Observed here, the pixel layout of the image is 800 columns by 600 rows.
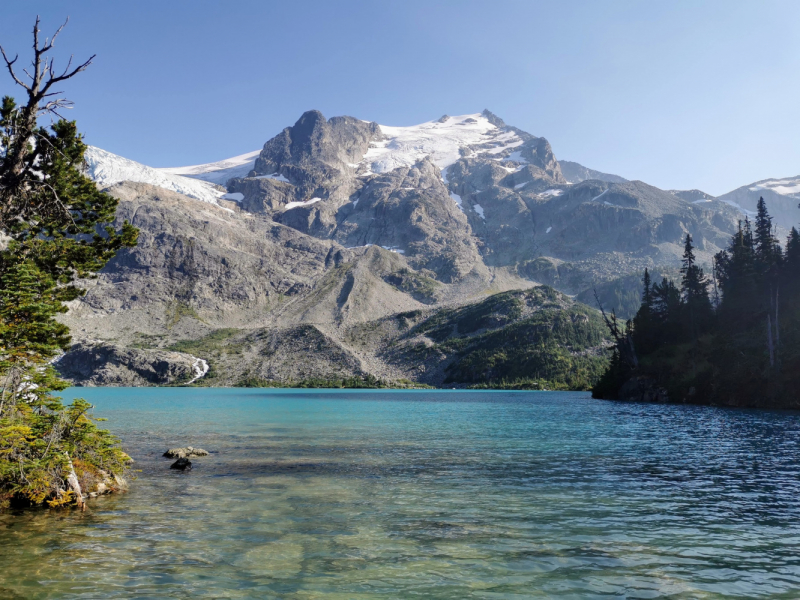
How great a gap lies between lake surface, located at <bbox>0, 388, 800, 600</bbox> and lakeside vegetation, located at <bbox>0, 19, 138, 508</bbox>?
184 centimetres

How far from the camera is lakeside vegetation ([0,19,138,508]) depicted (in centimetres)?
2222

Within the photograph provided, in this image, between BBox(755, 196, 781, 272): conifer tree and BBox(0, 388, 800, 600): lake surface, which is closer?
BBox(0, 388, 800, 600): lake surface

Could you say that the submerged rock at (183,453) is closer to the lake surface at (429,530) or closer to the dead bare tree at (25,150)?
the lake surface at (429,530)

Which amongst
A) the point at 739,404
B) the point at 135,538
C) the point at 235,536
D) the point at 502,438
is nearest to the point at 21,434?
the point at 135,538

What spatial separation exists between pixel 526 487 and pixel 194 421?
64229mm

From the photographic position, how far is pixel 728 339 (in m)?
111

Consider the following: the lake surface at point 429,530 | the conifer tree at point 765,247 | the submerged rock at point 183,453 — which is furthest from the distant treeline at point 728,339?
the submerged rock at point 183,453

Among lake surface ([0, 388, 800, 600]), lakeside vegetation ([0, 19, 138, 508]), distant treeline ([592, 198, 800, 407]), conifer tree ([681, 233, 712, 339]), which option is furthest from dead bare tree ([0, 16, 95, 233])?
conifer tree ([681, 233, 712, 339])

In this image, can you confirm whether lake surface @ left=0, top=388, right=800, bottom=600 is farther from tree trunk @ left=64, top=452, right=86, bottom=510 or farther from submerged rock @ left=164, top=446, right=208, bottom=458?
submerged rock @ left=164, top=446, right=208, bottom=458

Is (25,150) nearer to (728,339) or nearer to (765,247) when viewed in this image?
(728,339)

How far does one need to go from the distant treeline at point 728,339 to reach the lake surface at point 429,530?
67.8 metres

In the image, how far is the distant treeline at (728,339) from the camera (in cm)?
9741

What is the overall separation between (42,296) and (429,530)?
21.2 metres

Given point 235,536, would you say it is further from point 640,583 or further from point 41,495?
point 640,583
